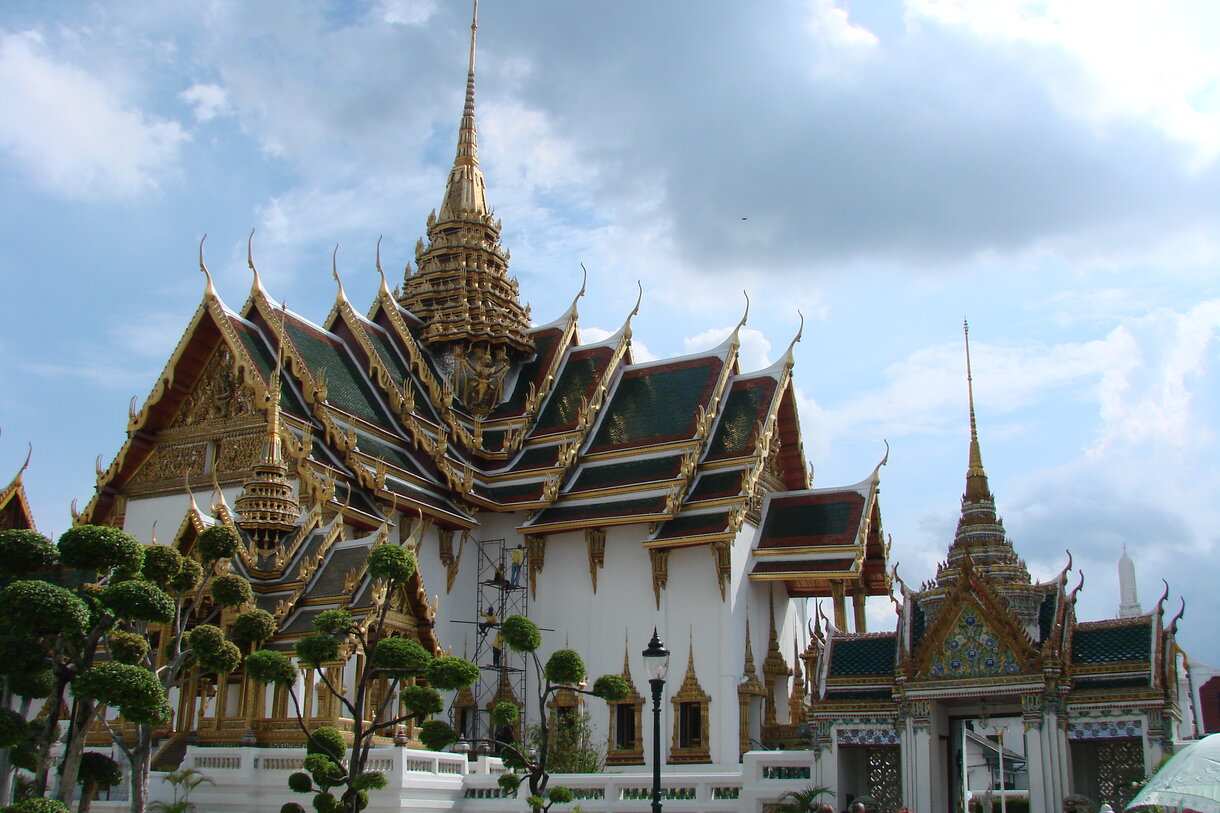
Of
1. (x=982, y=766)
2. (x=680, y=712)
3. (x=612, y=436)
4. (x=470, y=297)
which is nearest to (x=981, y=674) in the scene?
(x=680, y=712)

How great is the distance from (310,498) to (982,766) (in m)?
21.5

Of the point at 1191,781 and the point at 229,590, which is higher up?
the point at 229,590

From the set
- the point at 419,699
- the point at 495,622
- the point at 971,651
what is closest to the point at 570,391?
the point at 495,622

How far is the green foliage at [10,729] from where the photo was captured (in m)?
9.79

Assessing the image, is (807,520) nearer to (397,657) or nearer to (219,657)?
(397,657)

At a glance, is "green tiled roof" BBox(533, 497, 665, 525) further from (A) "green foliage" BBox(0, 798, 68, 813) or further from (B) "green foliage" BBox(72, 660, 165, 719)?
(A) "green foliage" BBox(0, 798, 68, 813)

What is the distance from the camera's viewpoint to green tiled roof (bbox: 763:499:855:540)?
20.7 meters

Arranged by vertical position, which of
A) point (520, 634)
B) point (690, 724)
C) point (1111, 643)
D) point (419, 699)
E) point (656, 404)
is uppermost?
point (656, 404)

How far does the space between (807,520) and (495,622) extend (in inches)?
208

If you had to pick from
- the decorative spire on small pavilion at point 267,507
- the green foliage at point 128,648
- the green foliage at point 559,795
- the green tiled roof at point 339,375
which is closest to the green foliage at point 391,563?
the green foliage at point 128,648

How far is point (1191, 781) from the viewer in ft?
28.0

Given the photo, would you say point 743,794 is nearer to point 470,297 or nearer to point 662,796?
point 662,796

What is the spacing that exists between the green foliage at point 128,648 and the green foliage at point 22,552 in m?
0.88

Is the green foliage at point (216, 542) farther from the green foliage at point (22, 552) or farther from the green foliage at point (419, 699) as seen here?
the green foliage at point (419, 699)
